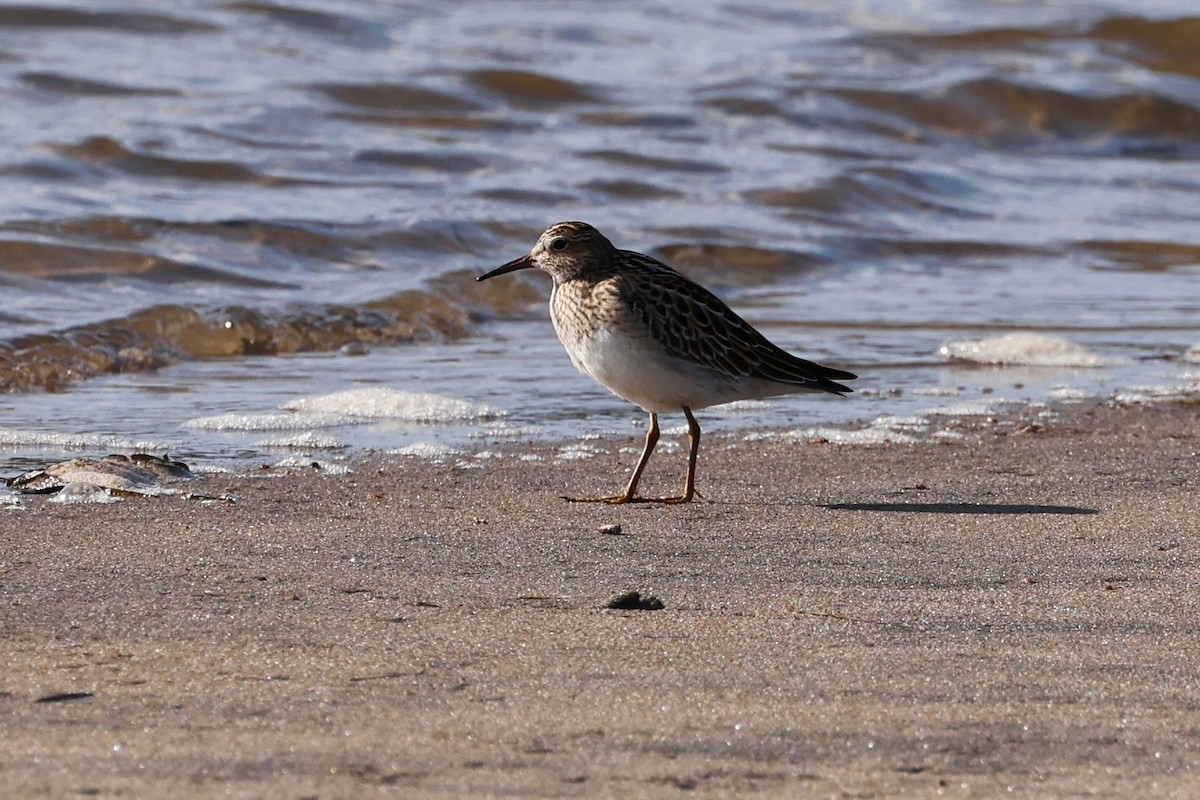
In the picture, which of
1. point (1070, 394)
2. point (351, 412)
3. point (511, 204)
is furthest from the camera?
point (511, 204)

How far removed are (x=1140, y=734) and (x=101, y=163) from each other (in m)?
9.80

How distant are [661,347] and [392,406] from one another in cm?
149

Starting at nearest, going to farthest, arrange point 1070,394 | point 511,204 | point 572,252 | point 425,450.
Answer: point 572,252, point 425,450, point 1070,394, point 511,204

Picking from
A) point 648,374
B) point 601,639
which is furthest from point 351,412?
point 601,639

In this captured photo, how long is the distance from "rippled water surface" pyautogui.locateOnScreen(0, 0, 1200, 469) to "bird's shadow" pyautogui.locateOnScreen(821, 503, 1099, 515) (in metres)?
1.33

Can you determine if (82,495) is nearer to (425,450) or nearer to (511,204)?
(425,450)

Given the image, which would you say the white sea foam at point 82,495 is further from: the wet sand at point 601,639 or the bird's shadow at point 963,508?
the bird's shadow at point 963,508

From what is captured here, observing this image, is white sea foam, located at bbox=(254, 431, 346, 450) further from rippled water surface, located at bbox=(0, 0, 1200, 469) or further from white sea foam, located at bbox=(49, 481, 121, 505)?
white sea foam, located at bbox=(49, 481, 121, 505)

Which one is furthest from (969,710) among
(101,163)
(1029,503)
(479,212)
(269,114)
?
(269,114)

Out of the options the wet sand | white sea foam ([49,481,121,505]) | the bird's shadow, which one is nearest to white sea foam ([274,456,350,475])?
the wet sand

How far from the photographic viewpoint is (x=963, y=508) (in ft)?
15.7

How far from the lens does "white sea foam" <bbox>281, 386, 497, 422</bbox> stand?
608 cm

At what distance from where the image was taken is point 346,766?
8.11ft

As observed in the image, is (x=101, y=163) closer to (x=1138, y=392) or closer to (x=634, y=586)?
(x=1138, y=392)
